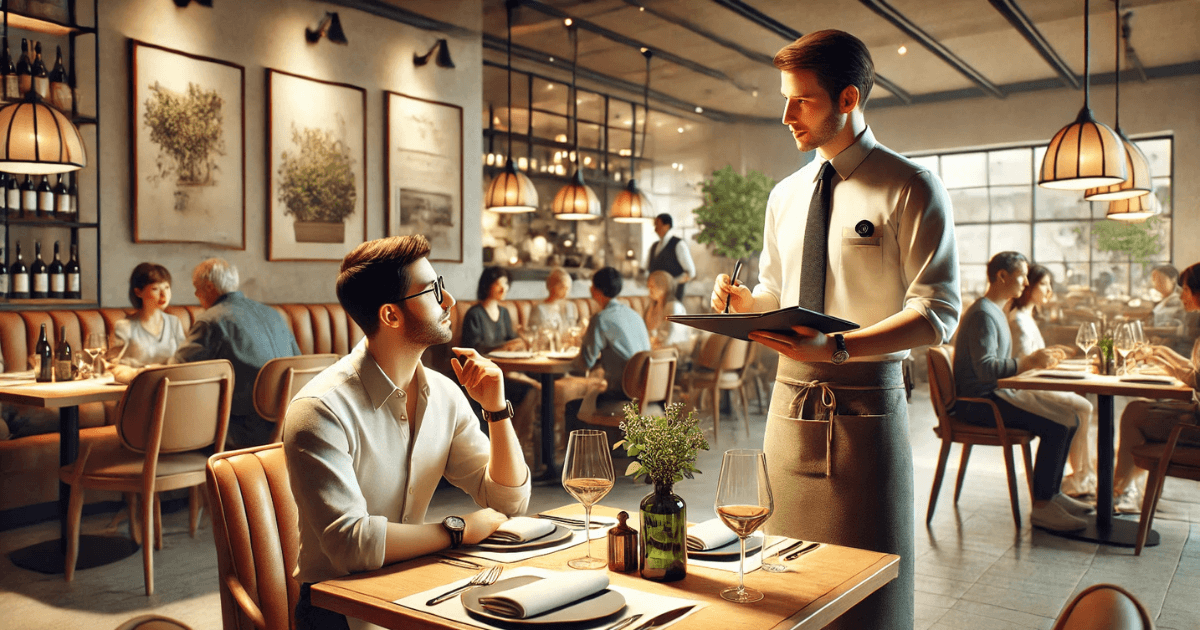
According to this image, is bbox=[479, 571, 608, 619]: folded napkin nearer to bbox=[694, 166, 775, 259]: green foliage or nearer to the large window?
bbox=[694, 166, 775, 259]: green foliage

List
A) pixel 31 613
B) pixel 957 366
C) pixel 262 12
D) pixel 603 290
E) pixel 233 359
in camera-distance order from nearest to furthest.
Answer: pixel 31 613
pixel 233 359
pixel 957 366
pixel 603 290
pixel 262 12

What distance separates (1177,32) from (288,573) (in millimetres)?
10881

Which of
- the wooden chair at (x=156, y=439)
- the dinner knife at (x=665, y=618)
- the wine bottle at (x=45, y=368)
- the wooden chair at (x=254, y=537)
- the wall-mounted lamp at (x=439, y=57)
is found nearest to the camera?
the dinner knife at (x=665, y=618)

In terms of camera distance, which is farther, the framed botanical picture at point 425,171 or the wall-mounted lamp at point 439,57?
the wall-mounted lamp at point 439,57

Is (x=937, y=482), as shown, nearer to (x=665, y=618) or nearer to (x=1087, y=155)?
(x=1087, y=155)

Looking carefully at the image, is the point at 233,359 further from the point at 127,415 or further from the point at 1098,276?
the point at 1098,276

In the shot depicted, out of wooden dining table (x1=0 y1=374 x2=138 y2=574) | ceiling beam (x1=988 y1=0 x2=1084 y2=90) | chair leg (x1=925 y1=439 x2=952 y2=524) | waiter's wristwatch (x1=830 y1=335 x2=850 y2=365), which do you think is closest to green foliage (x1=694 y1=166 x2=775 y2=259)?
ceiling beam (x1=988 y1=0 x2=1084 y2=90)

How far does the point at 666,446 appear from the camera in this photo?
4.66 feet

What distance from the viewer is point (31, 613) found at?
10.9 ft

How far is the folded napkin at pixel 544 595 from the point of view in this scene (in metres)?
1.19

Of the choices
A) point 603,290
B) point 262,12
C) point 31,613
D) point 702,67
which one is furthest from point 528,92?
point 31,613

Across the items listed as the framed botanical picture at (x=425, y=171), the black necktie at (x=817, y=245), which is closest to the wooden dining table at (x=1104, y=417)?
the black necktie at (x=817, y=245)

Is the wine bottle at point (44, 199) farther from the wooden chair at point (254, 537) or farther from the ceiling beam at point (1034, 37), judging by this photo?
the ceiling beam at point (1034, 37)

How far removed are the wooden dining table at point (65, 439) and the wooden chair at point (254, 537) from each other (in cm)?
241
